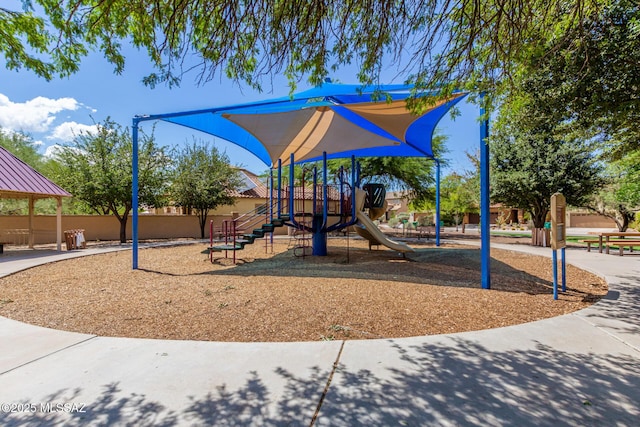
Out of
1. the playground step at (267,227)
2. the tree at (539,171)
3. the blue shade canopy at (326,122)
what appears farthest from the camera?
the tree at (539,171)

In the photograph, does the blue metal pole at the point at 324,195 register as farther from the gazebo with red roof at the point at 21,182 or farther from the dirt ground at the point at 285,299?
the gazebo with red roof at the point at 21,182

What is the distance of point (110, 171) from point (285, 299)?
632 inches

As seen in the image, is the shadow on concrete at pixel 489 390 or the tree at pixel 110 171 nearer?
A: the shadow on concrete at pixel 489 390

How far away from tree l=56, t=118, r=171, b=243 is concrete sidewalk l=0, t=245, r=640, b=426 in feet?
50.0

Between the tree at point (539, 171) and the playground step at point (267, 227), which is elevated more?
the tree at point (539, 171)

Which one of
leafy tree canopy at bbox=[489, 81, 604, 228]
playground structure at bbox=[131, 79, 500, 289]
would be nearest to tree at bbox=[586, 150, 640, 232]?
leafy tree canopy at bbox=[489, 81, 604, 228]

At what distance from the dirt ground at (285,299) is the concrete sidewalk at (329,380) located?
51 cm

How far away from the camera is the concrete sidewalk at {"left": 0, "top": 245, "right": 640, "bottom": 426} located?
8.12 ft

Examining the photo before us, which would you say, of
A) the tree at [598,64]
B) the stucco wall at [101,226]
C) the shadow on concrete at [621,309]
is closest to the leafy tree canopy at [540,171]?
the tree at [598,64]

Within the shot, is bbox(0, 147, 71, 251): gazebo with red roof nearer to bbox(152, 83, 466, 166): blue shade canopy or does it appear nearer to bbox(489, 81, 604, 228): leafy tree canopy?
bbox(152, 83, 466, 166): blue shade canopy

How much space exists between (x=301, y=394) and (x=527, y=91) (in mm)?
6632

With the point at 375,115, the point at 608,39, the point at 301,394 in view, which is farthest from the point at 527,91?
the point at 301,394

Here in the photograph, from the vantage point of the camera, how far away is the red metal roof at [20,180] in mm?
12867

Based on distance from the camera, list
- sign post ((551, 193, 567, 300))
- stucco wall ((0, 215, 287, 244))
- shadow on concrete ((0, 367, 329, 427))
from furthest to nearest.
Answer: stucco wall ((0, 215, 287, 244)) < sign post ((551, 193, 567, 300)) < shadow on concrete ((0, 367, 329, 427))
